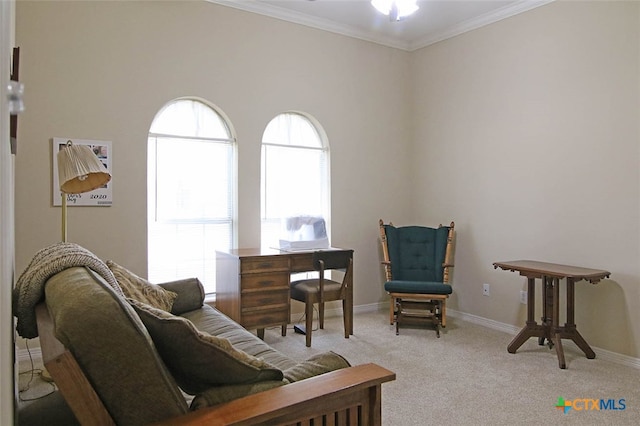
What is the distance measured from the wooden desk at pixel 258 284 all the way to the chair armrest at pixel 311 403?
2145 mm

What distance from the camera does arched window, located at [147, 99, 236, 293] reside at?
12.9ft

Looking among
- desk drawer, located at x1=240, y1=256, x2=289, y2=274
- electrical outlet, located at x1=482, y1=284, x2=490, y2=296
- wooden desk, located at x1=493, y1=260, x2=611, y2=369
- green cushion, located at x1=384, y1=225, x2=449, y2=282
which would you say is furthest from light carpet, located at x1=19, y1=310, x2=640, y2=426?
desk drawer, located at x1=240, y1=256, x2=289, y2=274

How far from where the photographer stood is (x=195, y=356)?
53.8 inches

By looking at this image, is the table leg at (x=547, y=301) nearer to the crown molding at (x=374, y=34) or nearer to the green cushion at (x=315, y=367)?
the crown molding at (x=374, y=34)

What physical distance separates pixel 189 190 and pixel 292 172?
107 cm

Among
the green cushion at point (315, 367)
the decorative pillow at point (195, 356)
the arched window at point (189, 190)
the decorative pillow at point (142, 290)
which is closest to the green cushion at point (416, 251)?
the arched window at point (189, 190)

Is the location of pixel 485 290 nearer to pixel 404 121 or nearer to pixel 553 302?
pixel 553 302

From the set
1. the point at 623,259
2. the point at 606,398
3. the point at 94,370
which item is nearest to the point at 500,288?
the point at 623,259

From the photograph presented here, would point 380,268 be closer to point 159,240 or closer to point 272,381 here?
point 159,240

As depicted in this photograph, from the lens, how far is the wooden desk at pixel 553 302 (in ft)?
10.9

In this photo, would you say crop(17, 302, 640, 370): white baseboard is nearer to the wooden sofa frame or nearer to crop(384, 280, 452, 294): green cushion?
crop(384, 280, 452, 294): green cushion

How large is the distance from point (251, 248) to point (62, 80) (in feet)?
6.64

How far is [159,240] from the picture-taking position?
155 inches

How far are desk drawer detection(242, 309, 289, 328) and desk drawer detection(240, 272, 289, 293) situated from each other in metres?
0.19
